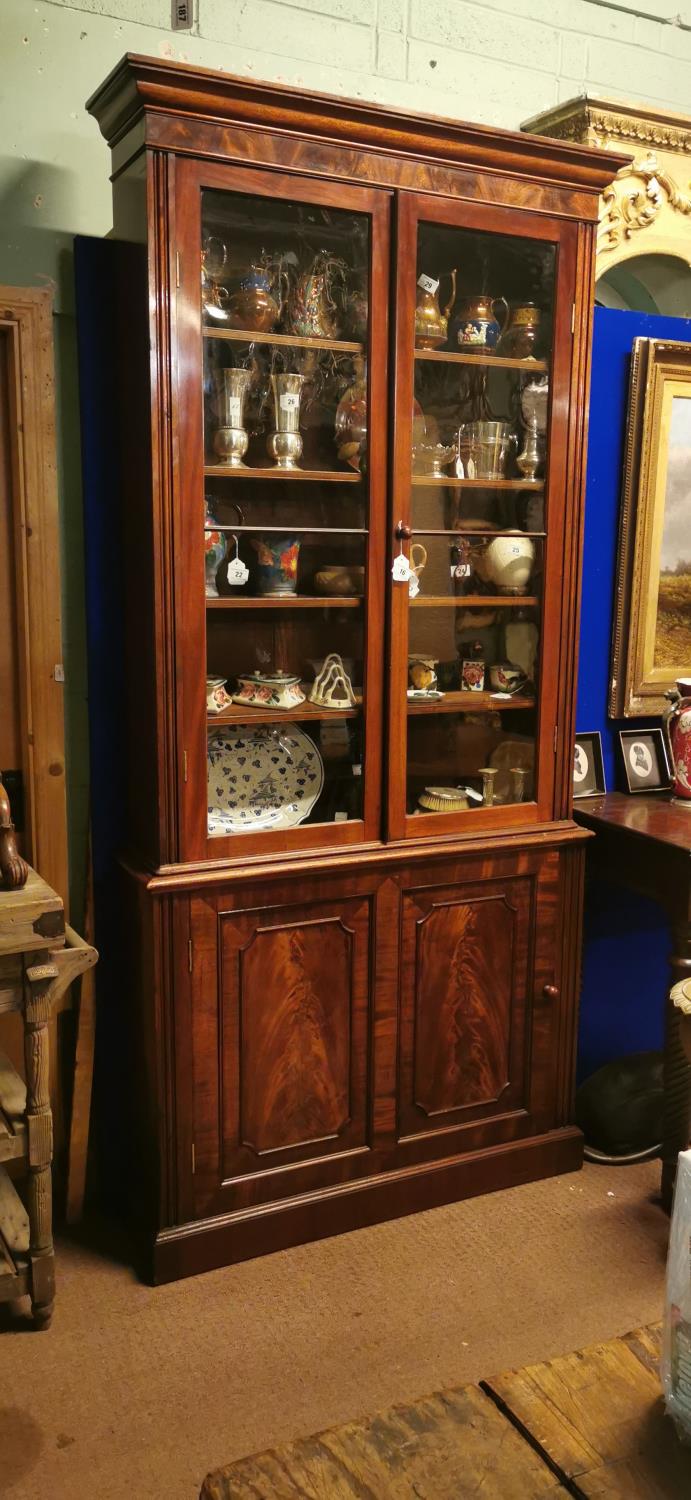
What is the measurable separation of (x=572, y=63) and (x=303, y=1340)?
3.16 m

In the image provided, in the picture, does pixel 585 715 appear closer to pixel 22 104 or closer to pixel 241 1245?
pixel 241 1245

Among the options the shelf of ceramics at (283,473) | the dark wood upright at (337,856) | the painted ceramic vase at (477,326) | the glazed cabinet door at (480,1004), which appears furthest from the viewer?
the glazed cabinet door at (480,1004)

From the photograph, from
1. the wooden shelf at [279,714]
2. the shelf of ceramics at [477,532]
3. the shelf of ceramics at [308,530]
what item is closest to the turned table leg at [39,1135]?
the wooden shelf at [279,714]

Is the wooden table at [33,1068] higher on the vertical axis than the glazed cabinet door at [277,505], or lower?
lower

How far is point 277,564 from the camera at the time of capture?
2.54 metres

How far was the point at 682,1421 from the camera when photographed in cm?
143

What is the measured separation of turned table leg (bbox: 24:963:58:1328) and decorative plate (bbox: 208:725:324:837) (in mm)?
509

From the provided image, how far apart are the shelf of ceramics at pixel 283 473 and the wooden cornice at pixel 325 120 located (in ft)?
1.99

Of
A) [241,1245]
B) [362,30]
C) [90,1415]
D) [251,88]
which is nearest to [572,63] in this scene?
[362,30]

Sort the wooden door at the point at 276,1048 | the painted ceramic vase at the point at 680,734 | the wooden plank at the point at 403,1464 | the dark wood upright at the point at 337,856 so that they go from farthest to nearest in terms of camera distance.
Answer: the painted ceramic vase at the point at 680,734 → the wooden door at the point at 276,1048 → the dark wood upright at the point at 337,856 → the wooden plank at the point at 403,1464

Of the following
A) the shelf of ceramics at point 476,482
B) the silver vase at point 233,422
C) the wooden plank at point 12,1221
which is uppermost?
the silver vase at point 233,422

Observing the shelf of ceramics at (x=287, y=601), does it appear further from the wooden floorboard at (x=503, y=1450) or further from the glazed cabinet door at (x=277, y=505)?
the wooden floorboard at (x=503, y=1450)

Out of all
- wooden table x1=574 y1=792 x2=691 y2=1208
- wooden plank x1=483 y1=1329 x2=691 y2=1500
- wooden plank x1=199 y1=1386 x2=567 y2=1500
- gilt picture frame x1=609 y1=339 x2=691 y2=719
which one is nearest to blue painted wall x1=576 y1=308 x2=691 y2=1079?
gilt picture frame x1=609 y1=339 x2=691 y2=719

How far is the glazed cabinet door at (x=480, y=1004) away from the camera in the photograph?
2764 millimetres
